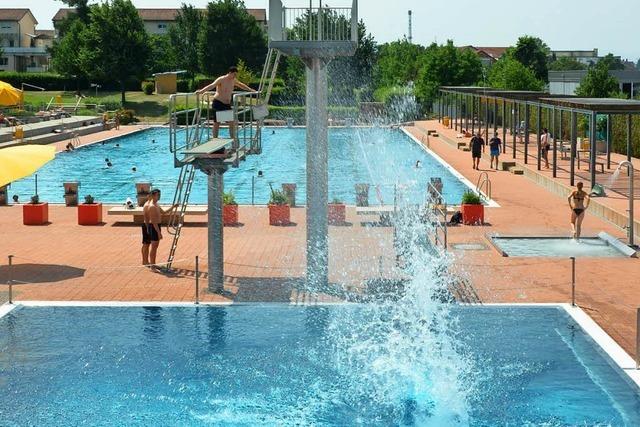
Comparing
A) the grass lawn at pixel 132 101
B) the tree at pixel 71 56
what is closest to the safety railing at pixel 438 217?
the grass lawn at pixel 132 101

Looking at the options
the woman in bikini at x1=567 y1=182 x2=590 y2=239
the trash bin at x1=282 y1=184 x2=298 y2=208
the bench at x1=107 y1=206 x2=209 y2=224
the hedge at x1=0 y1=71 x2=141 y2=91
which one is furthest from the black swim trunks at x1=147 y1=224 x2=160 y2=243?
→ the hedge at x1=0 y1=71 x2=141 y2=91

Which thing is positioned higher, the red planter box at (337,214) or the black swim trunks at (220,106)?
the black swim trunks at (220,106)

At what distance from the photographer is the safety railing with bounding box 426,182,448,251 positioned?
19.0m

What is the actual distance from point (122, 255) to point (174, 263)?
1.45 meters

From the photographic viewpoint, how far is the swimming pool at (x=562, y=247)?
18.5 m

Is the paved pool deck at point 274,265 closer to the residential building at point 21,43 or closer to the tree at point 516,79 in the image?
the tree at point 516,79

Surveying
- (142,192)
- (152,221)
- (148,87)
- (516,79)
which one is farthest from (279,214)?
(148,87)

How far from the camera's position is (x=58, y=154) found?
43500 millimetres

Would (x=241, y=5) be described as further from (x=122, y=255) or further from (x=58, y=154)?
(x=122, y=255)

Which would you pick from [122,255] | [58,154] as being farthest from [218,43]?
[122,255]

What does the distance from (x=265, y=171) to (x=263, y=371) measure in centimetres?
2626

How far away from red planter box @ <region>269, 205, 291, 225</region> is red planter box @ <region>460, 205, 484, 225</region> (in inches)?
155

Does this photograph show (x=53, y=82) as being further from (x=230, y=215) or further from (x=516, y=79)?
(x=230, y=215)

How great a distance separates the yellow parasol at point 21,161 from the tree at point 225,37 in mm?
68187
